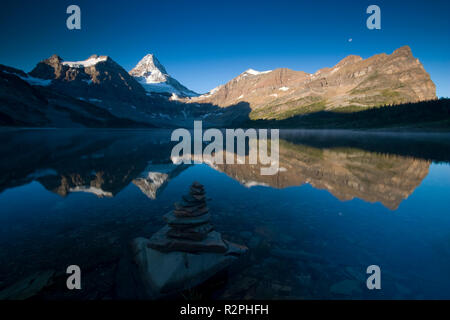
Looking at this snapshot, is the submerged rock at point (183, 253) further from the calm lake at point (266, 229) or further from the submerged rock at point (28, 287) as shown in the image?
the submerged rock at point (28, 287)

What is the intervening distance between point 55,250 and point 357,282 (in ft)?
37.1

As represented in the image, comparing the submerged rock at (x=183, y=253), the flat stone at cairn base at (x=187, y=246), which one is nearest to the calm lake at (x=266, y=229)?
the submerged rock at (x=183, y=253)

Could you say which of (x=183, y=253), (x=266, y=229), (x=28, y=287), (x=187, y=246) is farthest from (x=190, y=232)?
(x=28, y=287)

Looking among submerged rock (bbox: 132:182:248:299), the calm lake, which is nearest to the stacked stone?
submerged rock (bbox: 132:182:248:299)

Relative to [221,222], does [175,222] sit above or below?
above

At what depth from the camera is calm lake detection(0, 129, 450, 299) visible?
6.38 m

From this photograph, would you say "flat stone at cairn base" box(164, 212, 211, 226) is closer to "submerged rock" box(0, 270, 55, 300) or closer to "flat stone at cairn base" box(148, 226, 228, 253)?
"flat stone at cairn base" box(148, 226, 228, 253)

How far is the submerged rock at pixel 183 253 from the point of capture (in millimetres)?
6270

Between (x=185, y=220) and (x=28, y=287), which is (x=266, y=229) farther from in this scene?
(x=28, y=287)

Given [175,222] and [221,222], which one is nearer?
[175,222]

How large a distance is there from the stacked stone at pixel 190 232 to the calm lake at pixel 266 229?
1.32 meters
